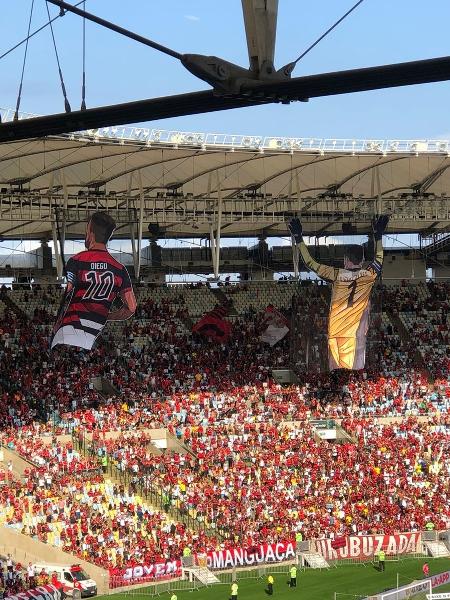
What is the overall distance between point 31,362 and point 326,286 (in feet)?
41.5

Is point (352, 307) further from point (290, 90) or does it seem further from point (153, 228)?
point (290, 90)

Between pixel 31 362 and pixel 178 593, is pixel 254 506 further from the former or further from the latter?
pixel 31 362

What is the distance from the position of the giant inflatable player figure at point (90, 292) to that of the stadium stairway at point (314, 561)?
992 centimetres

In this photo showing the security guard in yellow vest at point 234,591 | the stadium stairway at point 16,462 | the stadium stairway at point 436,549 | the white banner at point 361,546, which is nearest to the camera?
the security guard in yellow vest at point 234,591

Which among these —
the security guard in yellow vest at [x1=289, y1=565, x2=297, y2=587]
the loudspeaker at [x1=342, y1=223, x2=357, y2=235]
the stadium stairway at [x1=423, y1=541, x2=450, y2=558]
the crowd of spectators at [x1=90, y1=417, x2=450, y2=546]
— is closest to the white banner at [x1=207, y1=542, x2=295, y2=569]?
the crowd of spectators at [x1=90, y1=417, x2=450, y2=546]

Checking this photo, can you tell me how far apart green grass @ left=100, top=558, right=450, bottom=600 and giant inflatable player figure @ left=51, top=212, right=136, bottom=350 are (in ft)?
29.6

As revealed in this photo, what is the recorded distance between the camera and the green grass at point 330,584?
34781 millimetres

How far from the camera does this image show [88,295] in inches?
1543

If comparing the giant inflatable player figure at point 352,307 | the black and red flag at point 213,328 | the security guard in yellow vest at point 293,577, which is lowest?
the security guard in yellow vest at point 293,577

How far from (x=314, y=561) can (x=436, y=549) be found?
4380 millimetres

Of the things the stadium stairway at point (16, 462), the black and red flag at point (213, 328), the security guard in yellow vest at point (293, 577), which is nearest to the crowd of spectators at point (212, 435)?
the stadium stairway at point (16, 462)

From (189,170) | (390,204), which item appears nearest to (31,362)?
(189,170)

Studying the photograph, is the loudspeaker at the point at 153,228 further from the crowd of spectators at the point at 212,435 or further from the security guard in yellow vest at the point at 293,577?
the security guard in yellow vest at the point at 293,577

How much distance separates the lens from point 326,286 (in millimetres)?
49812
